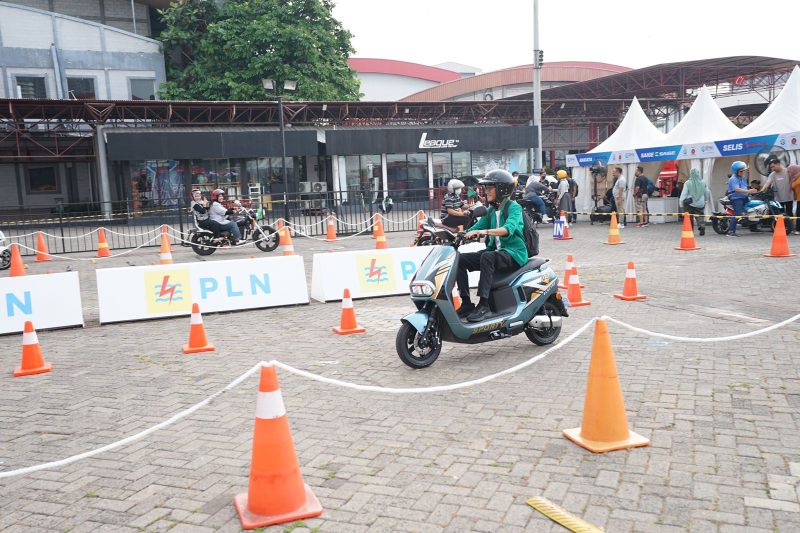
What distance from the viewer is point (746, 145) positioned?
62.0 ft

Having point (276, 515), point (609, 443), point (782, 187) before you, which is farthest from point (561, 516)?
point (782, 187)

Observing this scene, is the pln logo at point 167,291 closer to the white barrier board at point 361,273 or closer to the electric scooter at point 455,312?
the white barrier board at point 361,273

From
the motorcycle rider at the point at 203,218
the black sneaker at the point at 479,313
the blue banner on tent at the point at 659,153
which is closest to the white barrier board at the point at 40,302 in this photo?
the black sneaker at the point at 479,313

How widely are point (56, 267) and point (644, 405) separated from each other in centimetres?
1504

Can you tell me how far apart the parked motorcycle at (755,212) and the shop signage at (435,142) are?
1988cm

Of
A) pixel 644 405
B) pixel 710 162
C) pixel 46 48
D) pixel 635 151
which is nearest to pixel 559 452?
pixel 644 405

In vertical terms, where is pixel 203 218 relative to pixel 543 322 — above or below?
above

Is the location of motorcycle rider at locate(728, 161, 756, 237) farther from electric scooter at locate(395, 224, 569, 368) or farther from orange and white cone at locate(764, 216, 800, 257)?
electric scooter at locate(395, 224, 569, 368)

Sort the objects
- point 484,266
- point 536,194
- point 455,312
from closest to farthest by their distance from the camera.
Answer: point 455,312
point 484,266
point 536,194

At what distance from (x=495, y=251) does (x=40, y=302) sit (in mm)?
6088

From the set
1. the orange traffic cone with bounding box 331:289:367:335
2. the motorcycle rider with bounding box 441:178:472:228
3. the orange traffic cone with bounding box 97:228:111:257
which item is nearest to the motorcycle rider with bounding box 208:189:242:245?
the orange traffic cone with bounding box 97:228:111:257

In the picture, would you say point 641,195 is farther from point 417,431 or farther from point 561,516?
point 561,516

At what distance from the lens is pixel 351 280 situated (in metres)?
10.4

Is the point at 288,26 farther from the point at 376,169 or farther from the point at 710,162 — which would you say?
the point at 710,162
